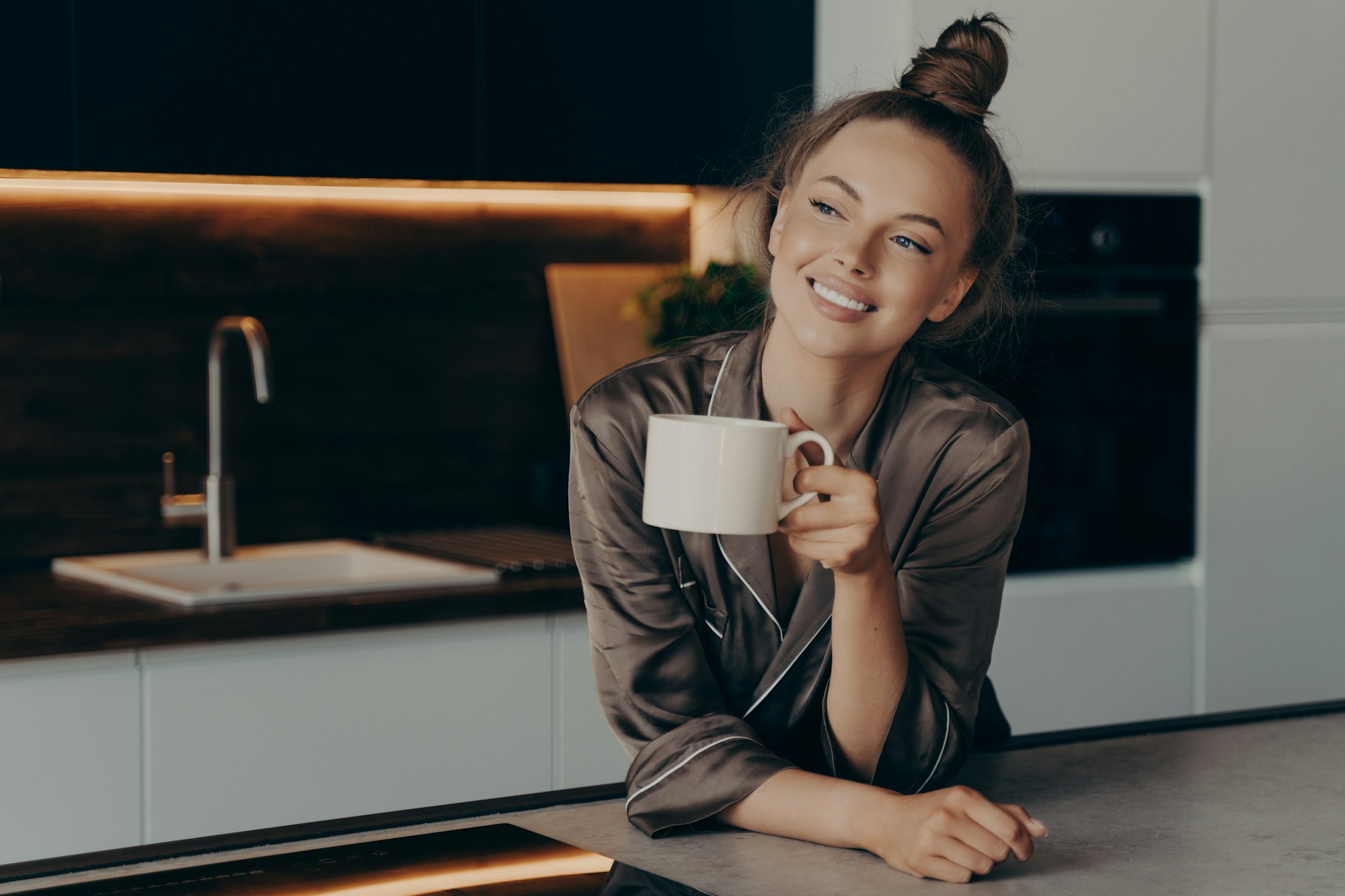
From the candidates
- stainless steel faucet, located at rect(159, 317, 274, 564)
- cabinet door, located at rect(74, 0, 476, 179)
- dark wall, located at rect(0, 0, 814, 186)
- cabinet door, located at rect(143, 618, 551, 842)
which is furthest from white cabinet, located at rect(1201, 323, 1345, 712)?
stainless steel faucet, located at rect(159, 317, 274, 564)

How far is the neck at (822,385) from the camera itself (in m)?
1.34

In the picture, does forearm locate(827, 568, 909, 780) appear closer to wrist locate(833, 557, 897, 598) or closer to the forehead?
wrist locate(833, 557, 897, 598)

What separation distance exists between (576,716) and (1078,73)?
4.69ft

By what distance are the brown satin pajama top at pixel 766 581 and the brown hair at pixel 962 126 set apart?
0.12 meters

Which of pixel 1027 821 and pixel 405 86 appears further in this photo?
pixel 405 86

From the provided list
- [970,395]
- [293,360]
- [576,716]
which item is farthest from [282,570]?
[970,395]

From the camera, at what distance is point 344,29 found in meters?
2.44

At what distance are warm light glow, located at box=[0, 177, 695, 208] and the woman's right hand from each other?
6.17 ft

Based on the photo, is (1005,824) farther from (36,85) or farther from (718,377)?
(36,85)

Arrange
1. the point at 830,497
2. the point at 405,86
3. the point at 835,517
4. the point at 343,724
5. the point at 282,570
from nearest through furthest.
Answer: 1. the point at 835,517
2. the point at 830,497
3. the point at 343,724
4. the point at 405,86
5. the point at 282,570

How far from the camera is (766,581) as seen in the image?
130 centimetres

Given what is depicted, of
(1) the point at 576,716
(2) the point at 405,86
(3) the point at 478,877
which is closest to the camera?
(3) the point at 478,877

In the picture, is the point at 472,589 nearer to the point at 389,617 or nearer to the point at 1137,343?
the point at 389,617

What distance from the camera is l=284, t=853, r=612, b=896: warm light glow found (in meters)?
0.92
